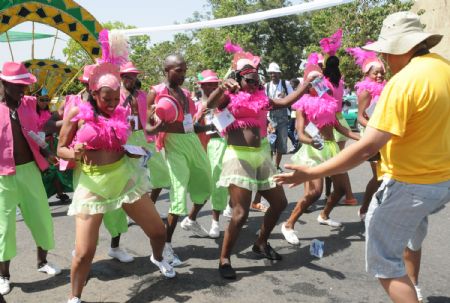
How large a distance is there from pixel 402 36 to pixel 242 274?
2.55 m

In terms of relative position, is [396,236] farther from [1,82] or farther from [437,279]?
[1,82]

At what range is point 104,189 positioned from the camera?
3.46 m

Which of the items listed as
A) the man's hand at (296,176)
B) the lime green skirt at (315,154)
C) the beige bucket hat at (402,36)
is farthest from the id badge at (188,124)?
the beige bucket hat at (402,36)

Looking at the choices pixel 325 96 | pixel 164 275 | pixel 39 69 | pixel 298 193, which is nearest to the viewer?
pixel 164 275

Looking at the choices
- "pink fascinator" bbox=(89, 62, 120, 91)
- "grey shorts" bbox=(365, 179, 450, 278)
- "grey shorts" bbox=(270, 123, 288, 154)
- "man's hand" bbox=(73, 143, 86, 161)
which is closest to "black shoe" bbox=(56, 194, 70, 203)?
"grey shorts" bbox=(270, 123, 288, 154)

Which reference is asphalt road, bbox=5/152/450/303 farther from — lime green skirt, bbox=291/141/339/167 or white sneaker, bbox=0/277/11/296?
lime green skirt, bbox=291/141/339/167

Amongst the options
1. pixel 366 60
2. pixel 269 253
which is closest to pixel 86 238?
pixel 269 253

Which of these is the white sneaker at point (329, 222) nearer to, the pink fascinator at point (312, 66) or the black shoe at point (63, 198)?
the pink fascinator at point (312, 66)

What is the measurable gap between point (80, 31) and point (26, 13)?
1.15 meters

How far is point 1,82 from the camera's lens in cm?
397

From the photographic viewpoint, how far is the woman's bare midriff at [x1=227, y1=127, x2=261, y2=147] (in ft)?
13.7

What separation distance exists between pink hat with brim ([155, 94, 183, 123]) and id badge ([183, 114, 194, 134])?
168 millimetres

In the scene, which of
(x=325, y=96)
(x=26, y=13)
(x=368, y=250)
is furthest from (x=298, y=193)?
(x=26, y=13)

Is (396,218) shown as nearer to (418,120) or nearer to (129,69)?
(418,120)
